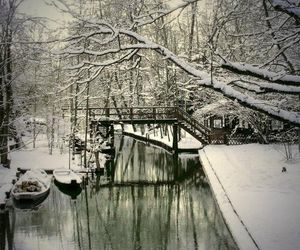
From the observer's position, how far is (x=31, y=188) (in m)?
20.1

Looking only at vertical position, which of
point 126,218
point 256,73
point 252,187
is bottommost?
point 126,218

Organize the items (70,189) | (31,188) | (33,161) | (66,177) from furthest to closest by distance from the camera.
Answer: (33,161)
(66,177)
(70,189)
(31,188)

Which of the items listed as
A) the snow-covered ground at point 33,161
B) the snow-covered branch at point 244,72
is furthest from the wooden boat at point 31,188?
the snow-covered branch at point 244,72

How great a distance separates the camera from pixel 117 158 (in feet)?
116

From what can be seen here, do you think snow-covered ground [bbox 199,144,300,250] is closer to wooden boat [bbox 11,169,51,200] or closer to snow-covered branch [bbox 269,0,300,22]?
snow-covered branch [bbox 269,0,300,22]

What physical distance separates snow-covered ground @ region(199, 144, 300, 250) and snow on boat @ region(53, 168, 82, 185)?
7798 millimetres

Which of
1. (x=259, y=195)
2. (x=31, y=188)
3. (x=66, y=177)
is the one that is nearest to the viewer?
(x=259, y=195)

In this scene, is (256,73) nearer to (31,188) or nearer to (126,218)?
(126,218)

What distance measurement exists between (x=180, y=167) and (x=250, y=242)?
61.7ft

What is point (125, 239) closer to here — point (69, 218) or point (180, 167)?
point (69, 218)

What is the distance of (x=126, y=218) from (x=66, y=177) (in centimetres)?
712

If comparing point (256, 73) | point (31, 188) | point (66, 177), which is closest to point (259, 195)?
point (256, 73)

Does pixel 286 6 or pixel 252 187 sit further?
pixel 252 187

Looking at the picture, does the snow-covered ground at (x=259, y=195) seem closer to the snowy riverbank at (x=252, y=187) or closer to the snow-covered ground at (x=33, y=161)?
the snowy riverbank at (x=252, y=187)
